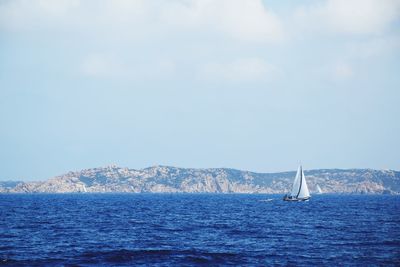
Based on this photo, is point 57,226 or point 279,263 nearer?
point 279,263

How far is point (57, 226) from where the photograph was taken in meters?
79.8

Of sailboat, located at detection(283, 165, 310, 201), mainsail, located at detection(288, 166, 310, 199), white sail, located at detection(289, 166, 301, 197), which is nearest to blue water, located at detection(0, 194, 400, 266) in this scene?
white sail, located at detection(289, 166, 301, 197)

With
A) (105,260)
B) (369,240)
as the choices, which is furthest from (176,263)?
(369,240)

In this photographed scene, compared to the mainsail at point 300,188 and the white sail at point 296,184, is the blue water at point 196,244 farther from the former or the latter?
the mainsail at point 300,188

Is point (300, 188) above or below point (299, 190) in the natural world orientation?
above

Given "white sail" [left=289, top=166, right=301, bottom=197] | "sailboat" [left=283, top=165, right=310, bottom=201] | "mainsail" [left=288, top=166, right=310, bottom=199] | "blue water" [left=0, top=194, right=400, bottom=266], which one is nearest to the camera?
"blue water" [left=0, top=194, right=400, bottom=266]

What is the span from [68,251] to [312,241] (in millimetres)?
30038

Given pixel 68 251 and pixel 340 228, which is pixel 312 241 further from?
pixel 68 251

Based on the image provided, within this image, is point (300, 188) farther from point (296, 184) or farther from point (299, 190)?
point (296, 184)

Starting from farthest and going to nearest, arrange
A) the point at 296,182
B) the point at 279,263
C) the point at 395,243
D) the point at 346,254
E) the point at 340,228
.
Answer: the point at 296,182
the point at 340,228
the point at 395,243
the point at 346,254
the point at 279,263

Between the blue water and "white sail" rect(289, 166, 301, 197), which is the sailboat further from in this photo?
the blue water

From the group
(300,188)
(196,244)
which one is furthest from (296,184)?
(196,244)

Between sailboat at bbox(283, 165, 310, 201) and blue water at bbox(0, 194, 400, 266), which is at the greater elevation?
sailboat at bbox(283, 165, 310, 201)

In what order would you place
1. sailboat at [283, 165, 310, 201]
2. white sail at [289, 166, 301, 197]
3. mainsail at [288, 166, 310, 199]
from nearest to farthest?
white sail at [289, 166, 301, 197]
mainsail at [288, 166, 310, 199]
sailboat at [283, 165, 310, 201]
